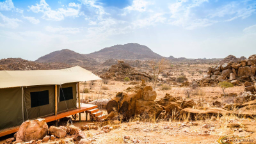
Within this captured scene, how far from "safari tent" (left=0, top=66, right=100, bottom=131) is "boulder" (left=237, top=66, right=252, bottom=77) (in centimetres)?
2049

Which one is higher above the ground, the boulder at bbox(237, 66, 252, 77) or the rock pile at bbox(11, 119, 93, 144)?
the boulder at bbox(237, 66, 252, 77)

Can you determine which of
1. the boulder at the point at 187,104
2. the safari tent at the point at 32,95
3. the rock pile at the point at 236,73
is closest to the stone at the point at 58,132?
the safari tent at the point at 32,95

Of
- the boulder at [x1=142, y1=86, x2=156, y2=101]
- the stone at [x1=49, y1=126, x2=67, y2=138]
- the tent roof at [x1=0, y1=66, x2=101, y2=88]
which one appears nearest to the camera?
the stone at [x1=49, y1=126, x2=67, y2=138]

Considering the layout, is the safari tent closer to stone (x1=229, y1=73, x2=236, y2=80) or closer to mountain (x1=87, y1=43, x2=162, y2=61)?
stone (x1=229, y1=73, x2=236, y2=80)

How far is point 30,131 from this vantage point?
18.0 feet

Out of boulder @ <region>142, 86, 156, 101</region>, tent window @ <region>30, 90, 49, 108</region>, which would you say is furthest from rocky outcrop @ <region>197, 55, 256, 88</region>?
tent window @ <region>30, 90, 49, 108</region>

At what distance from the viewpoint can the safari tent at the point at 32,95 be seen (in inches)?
270

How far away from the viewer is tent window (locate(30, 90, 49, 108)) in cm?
783

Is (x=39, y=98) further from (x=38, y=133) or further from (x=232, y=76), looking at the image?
(x=232, y=76)

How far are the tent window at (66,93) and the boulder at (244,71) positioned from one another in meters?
21.5

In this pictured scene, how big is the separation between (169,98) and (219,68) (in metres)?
19.8

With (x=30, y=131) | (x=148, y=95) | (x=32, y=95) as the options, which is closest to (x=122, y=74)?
(x=148, y=95)

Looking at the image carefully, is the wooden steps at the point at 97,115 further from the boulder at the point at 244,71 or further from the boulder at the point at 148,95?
the boulder at the point at 244,71

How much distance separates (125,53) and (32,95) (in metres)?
113
